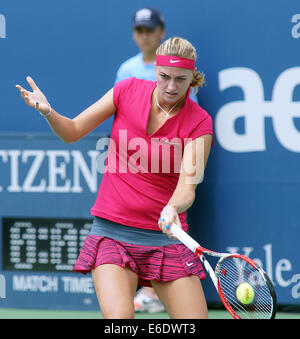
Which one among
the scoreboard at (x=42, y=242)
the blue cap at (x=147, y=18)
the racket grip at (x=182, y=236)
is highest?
the blue cap at (x=147, y=18)

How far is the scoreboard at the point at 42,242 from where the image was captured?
5000 mm

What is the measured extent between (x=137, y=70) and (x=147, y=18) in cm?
33

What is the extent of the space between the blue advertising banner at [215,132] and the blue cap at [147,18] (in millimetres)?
181

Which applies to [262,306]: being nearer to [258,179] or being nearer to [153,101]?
[153,101]

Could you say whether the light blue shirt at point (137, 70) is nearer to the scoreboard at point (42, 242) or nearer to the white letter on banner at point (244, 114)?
the white letter on banner at point (244, 114)

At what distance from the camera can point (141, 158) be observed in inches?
134

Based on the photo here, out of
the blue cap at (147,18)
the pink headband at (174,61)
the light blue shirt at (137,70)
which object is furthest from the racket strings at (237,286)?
the blue cap at (147,18)

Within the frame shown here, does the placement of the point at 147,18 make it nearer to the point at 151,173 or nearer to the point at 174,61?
the point at 174,61

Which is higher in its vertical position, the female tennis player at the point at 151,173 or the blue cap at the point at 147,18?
the blue cap at the point at 147,18

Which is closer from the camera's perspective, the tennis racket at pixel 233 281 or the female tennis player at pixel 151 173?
the tennis racket at pixel 233 281

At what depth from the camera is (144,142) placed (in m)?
3.39

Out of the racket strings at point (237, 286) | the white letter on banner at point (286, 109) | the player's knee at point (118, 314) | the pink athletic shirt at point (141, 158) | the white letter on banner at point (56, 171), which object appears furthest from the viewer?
the white letter on banner at point (56, 171)

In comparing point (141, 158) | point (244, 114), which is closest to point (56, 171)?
point (244, 114)

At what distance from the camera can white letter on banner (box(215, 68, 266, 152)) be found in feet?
16.0
